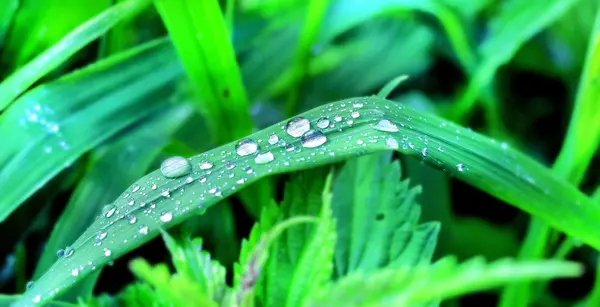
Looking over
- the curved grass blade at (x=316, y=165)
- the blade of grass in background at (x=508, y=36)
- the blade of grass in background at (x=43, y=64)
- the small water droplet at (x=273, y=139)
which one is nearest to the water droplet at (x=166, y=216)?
the curved grass blade at (x=316, y=165)

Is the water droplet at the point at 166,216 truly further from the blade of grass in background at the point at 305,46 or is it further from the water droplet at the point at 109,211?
the blade of grass in background at the point at 305,46

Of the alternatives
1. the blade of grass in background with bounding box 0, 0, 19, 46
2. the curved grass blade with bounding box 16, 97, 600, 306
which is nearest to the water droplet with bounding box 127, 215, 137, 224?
the curved grass blade with bounding box 16, 97, 600, 306

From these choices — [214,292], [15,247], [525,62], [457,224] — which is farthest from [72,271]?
[525,62]

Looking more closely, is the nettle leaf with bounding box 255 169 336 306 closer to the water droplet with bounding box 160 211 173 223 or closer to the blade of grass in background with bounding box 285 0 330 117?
the water droplet with bounding box 160 211 173 223

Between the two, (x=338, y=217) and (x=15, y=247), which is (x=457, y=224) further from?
Result: (x=15, y=247)

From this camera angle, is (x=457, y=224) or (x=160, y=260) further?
(x=457, y=224)

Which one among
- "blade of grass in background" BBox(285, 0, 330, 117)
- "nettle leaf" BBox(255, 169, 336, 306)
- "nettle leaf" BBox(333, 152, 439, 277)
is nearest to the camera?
"nettle leaf" BBox(255, 169, 336, 306)
